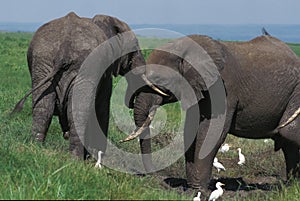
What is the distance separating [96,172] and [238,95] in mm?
2141

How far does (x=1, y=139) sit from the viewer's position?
5.27 meters

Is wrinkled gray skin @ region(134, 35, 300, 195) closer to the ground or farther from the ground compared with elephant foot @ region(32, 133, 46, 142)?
farther from the ground

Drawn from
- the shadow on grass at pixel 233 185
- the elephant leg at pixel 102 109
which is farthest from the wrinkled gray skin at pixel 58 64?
the shadow on grass at pixel 233 185

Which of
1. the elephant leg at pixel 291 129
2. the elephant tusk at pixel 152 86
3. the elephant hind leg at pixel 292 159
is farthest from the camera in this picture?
the elephant hind leg at pixel 292 159

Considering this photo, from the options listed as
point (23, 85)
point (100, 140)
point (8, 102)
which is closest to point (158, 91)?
point (100, 140)

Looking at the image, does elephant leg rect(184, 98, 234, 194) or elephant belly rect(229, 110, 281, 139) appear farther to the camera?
elephant belly rect(229, 110, 281, 139)

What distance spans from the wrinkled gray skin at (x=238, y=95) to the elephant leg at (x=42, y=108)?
0.85 m

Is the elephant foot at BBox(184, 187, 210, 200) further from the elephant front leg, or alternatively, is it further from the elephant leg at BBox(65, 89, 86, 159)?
the elephant leg at BBox(65, 89, 86, 159)

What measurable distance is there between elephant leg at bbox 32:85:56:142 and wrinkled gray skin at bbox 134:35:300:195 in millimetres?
854

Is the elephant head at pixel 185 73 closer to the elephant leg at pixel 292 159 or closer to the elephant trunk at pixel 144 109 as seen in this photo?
the elephant trunk at pixel 144 109

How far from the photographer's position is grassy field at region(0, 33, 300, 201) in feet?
11.8

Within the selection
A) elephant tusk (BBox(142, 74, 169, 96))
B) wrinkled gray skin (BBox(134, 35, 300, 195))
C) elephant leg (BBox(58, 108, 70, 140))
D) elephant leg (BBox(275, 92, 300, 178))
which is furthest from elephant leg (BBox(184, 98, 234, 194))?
elephant leg (BBox(58, 108, 70, 140))

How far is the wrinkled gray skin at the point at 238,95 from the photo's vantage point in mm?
5727

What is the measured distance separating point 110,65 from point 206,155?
1221mm
